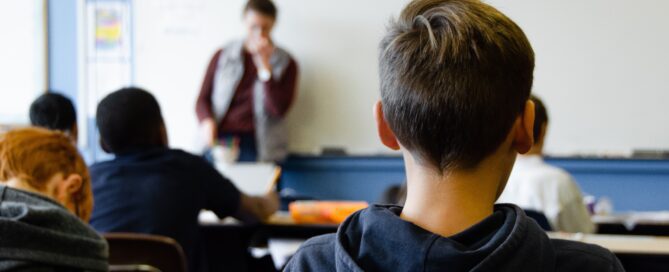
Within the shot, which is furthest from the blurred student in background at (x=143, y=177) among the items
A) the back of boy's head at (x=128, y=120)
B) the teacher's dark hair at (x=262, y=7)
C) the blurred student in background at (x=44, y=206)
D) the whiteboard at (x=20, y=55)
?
the whiteboard at (x=20, y=55)

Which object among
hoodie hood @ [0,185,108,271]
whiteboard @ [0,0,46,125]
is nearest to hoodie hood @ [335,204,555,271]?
hoodie hood @ [0,185,108,271]

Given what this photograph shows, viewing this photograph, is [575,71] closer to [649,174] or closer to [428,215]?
[649,174]

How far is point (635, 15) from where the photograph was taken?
4.94 meters

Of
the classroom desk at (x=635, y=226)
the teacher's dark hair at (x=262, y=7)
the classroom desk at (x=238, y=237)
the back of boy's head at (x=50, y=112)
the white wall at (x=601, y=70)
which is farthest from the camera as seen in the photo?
the teacher's dark hair at (x=262, y=7)

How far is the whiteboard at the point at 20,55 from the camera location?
565cm

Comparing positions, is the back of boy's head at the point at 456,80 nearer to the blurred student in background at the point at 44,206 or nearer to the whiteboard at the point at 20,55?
the blurred student in background at the point at 44,206

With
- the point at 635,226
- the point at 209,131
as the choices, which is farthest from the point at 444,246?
the point at 209,131

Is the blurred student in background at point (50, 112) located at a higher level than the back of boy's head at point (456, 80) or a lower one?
lower

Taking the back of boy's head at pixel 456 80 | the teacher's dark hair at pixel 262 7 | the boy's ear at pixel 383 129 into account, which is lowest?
the teacher's dark hair at pixel 262 7

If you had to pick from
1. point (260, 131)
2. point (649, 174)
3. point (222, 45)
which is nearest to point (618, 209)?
point (649, 174)

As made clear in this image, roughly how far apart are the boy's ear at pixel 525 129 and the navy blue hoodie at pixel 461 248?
68 mm

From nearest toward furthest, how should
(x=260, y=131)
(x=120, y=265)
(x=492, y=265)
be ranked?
(x=492, y=265) → (x=120, y=265) → (x=260, y=131)

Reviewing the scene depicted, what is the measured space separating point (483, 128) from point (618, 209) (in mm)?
4535

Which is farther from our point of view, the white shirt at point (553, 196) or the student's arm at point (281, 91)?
the student's arm at point (281, 91)
